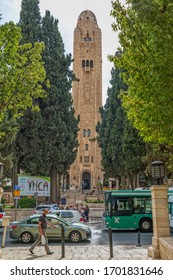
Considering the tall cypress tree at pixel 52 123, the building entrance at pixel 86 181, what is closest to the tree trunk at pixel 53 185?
the tall cypress tree at pixel 52 123

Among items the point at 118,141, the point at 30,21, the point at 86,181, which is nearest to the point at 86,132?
the point at 86,181

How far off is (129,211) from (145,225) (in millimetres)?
1303

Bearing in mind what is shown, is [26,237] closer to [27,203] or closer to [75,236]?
[75,236]

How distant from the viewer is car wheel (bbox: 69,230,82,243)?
14891 millimetres

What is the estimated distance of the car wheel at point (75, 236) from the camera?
1489cm

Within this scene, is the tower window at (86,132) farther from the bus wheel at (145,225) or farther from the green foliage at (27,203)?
the bus wheel at (145,225)

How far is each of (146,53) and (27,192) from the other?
21.1 metres

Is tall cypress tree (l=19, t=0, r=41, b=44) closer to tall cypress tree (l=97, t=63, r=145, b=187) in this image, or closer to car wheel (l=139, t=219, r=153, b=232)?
tall cypress tree (l=97, t=63, r=145, b=187)

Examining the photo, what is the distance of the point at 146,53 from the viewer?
987 centimetres

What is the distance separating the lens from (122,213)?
2016 cm

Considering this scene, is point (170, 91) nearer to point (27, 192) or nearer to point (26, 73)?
point (26, 73)

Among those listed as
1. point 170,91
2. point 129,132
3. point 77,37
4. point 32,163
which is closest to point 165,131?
point 170,91

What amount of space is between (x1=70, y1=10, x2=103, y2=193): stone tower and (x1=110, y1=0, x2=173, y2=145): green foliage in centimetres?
4954
